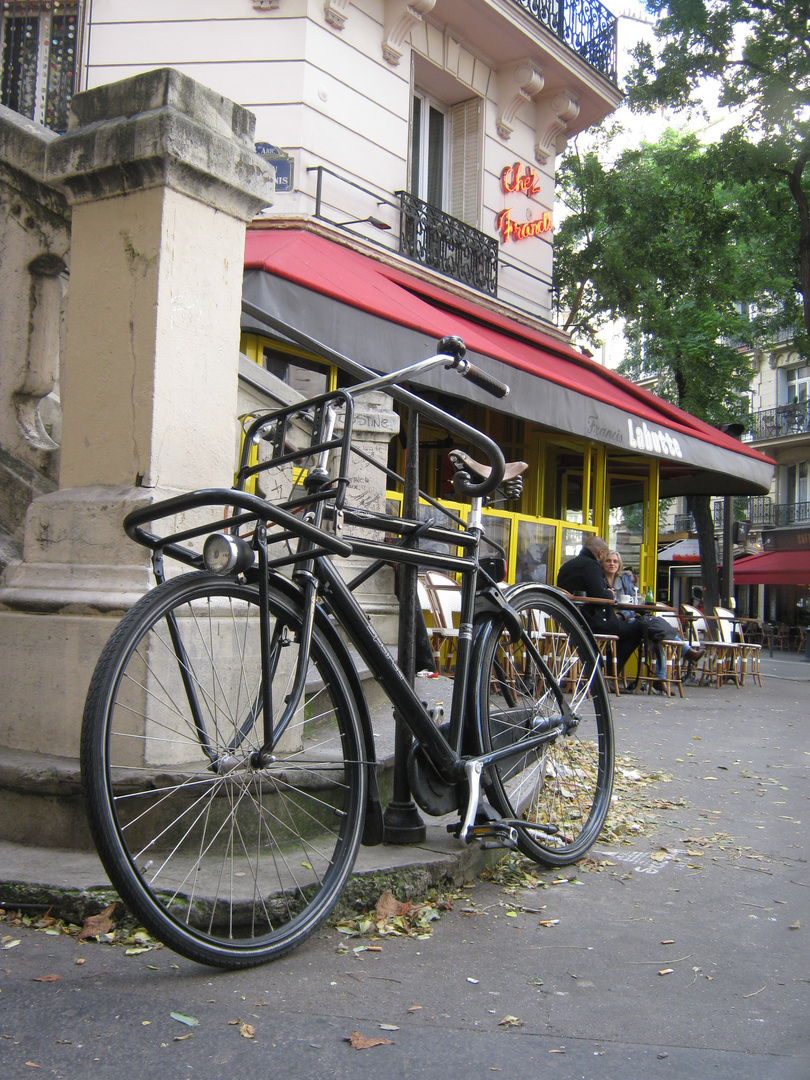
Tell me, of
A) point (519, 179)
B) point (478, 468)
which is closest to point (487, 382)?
point (478, 468)

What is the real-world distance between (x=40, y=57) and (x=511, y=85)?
6.03m

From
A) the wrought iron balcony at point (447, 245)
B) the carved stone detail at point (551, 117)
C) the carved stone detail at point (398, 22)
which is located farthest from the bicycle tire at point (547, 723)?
the carved stone detail at point (551, 117)

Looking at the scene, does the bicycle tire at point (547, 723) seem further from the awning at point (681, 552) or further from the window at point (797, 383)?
the awning at point (681, 552)

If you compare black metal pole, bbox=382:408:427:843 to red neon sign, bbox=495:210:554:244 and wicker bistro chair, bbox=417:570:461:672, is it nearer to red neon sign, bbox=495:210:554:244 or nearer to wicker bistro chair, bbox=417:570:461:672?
wicker bistro chair, bbox=417:570:461:672

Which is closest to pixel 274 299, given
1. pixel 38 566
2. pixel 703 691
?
pixel 38 566

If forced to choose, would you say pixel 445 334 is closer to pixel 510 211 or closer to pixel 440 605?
pixel 440 605

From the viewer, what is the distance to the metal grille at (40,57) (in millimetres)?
10711

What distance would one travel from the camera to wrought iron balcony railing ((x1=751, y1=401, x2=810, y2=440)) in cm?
3619

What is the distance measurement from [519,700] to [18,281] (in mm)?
2424

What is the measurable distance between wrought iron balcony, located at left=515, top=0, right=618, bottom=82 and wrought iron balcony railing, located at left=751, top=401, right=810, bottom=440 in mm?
22895

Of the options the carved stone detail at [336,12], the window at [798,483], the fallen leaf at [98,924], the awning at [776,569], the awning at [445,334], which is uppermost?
the carved stone detail at [336,12]

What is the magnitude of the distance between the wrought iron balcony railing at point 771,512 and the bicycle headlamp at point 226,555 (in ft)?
116

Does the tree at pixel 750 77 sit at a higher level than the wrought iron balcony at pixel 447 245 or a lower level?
higher

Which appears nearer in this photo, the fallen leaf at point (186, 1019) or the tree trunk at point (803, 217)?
the fallen leaf at point (186, 1019)
